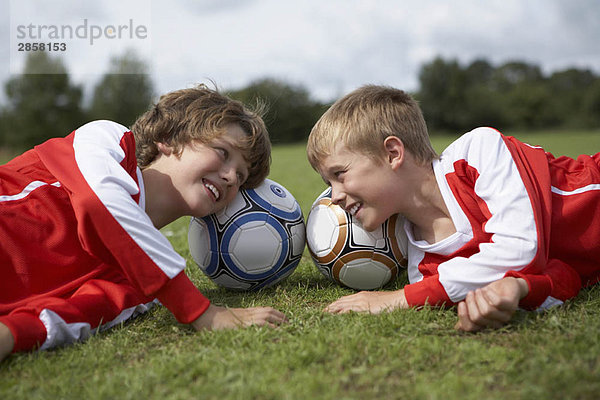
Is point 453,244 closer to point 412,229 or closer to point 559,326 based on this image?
point 412,229

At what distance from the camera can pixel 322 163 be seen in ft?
10.9

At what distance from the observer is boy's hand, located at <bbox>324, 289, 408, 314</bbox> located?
2861 mm

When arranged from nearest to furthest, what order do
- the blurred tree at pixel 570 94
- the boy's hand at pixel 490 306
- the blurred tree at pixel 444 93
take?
the boy's hand at pixel 490 306 → the blurred tree at pixel 570 94 → the blurred tree at pixel 444 93

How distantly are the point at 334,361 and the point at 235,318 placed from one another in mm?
748

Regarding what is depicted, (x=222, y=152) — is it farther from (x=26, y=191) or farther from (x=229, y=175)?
(x=26, y=191)

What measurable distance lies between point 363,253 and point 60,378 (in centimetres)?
195

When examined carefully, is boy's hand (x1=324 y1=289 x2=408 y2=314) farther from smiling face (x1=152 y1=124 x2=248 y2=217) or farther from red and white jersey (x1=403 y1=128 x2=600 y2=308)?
smiling face (x1=152 y1=124 x2=248 y2=217)

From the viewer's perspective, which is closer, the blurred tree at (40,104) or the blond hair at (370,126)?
the blond hair at (370,126)

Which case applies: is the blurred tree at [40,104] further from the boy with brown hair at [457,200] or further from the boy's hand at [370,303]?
the boy's hand at [370,303]

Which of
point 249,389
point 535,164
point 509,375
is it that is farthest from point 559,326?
point 249,389

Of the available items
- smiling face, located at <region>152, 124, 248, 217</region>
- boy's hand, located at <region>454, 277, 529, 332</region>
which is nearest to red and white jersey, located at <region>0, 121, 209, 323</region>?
smiling face, located at <region>152, 124, 248, 217</region>

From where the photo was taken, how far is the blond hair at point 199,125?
341cm

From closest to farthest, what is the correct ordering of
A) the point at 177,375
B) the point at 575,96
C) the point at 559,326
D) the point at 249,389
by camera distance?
the point at 249,389 → the point at 177,375 → the point at 559,326 → the point at 575,96

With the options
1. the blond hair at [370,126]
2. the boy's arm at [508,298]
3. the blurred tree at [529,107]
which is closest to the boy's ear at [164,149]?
the blond hair at [370,126]
